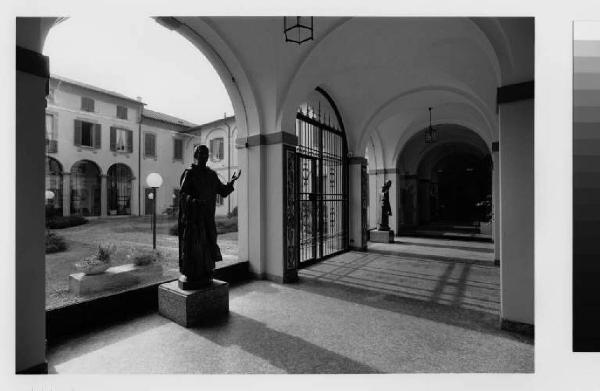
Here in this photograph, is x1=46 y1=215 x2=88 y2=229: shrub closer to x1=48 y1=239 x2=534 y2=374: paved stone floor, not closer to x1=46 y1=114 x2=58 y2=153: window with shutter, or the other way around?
x1=46 y1=114 x2=58 y2=153: window with shutter

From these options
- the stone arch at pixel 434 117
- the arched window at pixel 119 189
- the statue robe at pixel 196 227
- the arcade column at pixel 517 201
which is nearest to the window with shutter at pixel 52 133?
the arched window at pixel 119 189

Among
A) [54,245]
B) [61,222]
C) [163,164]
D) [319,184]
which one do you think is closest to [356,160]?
→ [319,184]

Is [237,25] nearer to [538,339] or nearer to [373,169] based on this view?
[538,339]

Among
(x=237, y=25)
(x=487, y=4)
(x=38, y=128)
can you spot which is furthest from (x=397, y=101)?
(x=38, y=128)

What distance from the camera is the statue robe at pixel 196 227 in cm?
383

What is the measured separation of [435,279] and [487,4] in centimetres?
491

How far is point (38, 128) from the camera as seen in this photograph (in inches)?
92.4

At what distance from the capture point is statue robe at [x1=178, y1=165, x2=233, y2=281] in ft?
12.6

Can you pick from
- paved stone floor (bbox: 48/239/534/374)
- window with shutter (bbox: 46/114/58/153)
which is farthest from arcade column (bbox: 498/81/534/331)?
window with shutter (bbox: 46/114/58/153)

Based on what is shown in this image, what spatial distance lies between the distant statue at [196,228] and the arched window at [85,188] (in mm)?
18871

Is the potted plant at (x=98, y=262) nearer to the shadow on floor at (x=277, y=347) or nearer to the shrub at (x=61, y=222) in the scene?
the shadow on floor at (x=277, y=347)

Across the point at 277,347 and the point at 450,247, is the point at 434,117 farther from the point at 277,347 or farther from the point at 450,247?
the point at 277,347

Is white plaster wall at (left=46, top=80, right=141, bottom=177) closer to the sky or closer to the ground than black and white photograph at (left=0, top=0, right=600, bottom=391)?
closer to the sky

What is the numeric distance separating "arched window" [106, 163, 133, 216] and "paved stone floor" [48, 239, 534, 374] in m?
18.8
